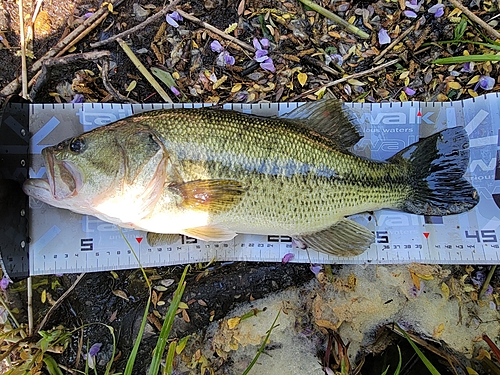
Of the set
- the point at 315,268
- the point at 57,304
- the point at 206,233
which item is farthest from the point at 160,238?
the point at 315,268

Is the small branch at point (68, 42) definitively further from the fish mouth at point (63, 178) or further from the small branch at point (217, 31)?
the fish mouth at point (63, 178)

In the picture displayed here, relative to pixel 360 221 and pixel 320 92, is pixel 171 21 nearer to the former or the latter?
pixel 320 92

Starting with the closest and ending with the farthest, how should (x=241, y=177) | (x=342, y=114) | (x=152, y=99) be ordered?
(x=241, y=177), (x=342, y=114), (x=152, y=99)

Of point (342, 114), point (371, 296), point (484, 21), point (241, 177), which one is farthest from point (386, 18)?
point (371, 296)

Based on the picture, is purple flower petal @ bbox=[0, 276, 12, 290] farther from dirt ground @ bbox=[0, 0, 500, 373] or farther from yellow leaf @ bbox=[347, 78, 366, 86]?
yellow leaf @ bbox=[347, 78, 366, 86]

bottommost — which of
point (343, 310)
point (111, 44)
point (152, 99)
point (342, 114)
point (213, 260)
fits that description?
point (343, 310)

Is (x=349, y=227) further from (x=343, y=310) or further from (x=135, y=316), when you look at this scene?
(x=135, y=316)

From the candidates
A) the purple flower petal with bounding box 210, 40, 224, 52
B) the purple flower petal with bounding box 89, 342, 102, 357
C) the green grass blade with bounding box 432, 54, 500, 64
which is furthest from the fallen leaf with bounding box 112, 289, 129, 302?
the green grass blade with bounding box 432, 54, 500, 64
